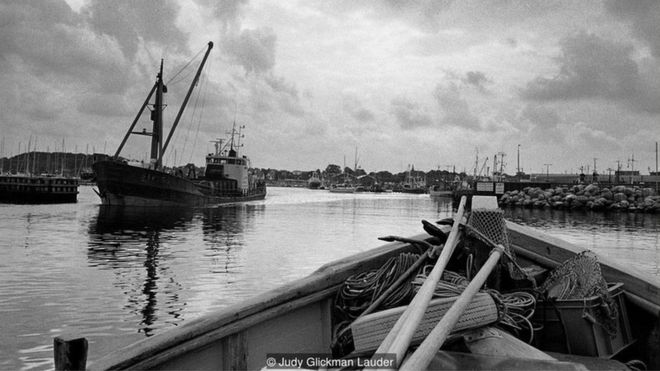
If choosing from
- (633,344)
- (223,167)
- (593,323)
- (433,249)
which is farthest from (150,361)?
(223,167)

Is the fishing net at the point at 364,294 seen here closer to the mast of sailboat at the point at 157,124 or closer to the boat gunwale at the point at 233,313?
the boat gunwale at the point at 233,313

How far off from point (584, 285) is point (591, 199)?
61445 mm

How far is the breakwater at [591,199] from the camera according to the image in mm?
54469

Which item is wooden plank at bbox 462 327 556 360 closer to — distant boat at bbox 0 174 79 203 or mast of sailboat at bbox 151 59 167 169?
mast of sailboat at bbox 151 59 167 169

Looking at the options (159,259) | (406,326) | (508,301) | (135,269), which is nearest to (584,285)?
(508,301)

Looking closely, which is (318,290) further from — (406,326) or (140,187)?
(140,187)

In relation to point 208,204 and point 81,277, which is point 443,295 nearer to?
point 81,277

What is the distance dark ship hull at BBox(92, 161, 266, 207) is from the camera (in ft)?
124

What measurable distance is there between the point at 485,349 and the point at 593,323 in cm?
132

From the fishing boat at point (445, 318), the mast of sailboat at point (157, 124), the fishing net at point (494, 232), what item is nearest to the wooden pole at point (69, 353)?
the fishing boat at point (445, 318)

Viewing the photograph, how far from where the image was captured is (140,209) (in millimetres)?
38812

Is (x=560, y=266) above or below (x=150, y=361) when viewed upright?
above

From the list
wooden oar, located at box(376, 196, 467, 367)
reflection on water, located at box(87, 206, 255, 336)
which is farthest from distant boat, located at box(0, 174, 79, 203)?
wooden oar, located at box(376, 196, 467, 367)

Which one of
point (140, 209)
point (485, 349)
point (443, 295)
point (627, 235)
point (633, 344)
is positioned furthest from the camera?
point (140, 209)
